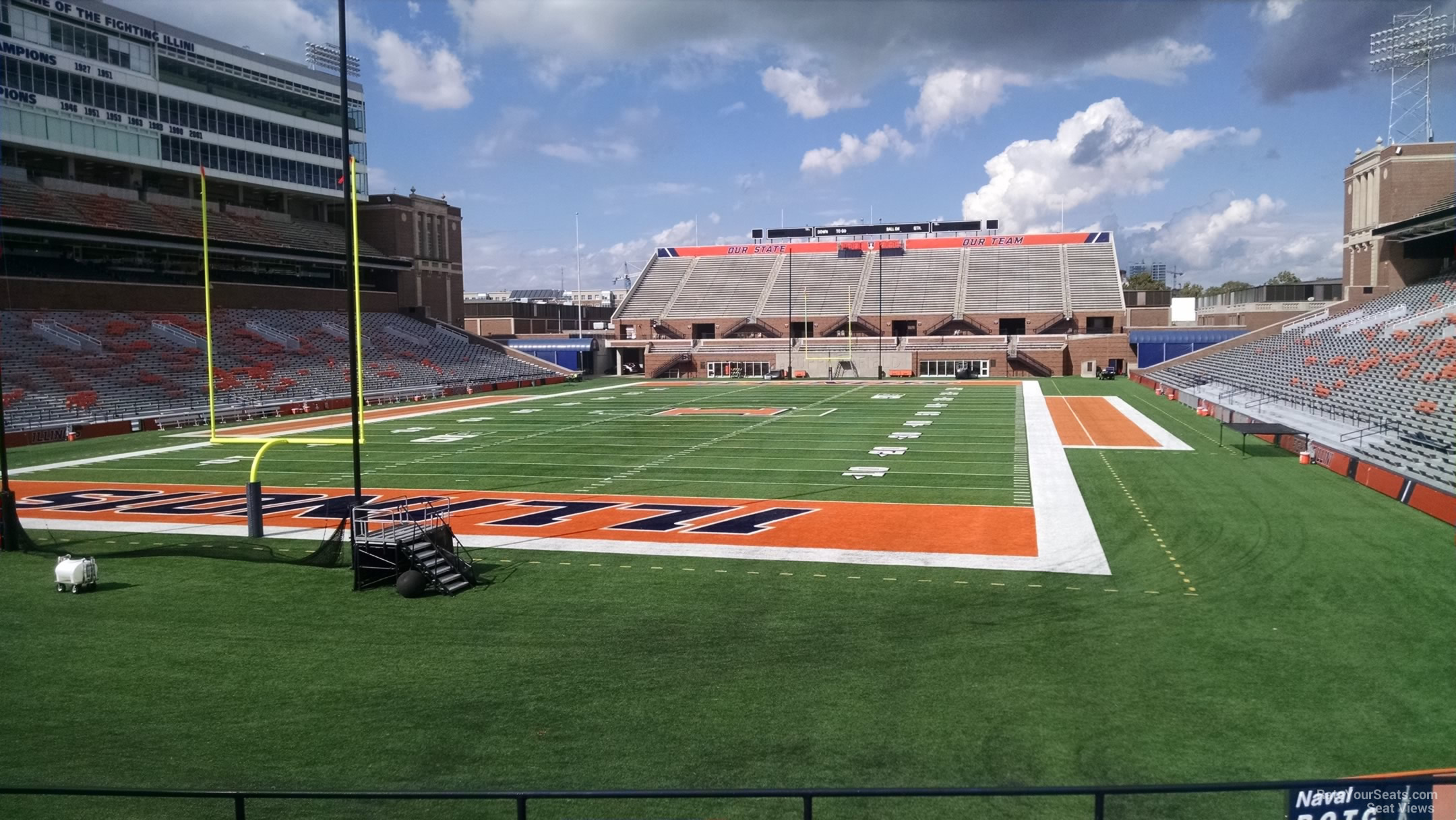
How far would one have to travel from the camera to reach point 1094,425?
34.2 meters

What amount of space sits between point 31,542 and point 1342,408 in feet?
111

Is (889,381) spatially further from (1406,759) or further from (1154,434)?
(1406,759)

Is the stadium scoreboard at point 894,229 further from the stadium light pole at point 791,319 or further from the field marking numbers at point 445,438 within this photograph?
the field marking numbers at point 445,438

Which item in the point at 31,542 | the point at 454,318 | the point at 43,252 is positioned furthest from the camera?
the point at 454,318

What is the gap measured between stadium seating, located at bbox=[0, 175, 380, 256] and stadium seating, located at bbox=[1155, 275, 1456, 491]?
51344 mm

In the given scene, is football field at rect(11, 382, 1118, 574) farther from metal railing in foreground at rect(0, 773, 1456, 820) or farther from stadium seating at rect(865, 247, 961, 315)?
stadium seating at rect(865, 247, 961, 315)

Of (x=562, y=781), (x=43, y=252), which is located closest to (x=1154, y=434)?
(x=562, y=781)

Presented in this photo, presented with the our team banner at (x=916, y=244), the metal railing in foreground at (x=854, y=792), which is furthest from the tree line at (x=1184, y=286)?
the metal railing in foreground at (x=854, y=792)

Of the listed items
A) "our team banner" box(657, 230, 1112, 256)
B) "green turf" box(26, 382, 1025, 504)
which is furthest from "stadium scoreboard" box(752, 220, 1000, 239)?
"green turf" box(26, 382, 1025, 504)

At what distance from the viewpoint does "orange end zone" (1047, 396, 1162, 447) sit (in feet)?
96.6

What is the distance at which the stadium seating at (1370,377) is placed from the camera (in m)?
22.3

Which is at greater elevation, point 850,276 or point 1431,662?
point 850,276

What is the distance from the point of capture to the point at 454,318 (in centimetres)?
7350

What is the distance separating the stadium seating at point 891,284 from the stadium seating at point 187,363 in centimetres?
2287
